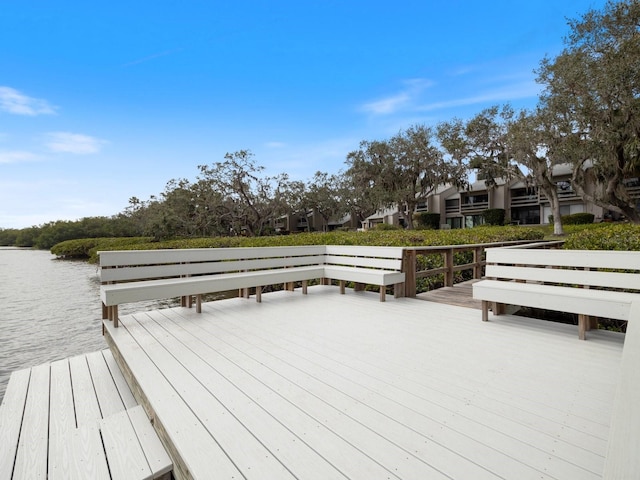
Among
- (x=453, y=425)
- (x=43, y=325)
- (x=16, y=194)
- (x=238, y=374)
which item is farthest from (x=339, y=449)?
(x=16, y=194)

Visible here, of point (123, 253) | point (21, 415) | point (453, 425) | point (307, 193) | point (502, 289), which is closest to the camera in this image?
point (453, 425)

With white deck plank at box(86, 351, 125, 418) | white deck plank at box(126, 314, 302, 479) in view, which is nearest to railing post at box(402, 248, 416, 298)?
white deck plank at box(126, 314, 302, 479)

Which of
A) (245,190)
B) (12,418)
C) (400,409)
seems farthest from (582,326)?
(245,190)

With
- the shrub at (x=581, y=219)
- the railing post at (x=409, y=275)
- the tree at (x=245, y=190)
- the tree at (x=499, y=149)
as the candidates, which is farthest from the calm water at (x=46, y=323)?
the shrub at (x=581, y=219)

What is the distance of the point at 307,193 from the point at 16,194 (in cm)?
2269

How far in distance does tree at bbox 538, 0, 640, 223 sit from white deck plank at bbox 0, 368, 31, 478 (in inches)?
714

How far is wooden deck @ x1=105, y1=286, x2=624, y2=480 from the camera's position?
176cm

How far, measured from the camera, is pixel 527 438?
193 cm

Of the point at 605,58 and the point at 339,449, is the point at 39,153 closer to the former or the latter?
the point at 339,449

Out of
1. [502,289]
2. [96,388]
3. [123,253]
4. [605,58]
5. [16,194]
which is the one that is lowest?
[96,388]

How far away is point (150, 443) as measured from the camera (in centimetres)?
218

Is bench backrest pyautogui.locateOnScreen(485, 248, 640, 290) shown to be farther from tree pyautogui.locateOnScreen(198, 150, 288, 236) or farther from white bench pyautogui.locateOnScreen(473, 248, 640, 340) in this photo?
tree pyautogui.locateOnScreen(198, 150, 288, 236)

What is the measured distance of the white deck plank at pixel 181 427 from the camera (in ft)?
5.68

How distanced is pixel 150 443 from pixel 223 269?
358 cm
